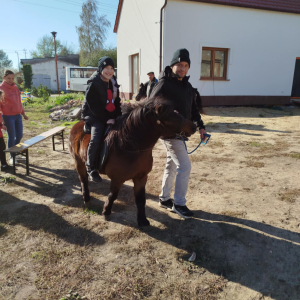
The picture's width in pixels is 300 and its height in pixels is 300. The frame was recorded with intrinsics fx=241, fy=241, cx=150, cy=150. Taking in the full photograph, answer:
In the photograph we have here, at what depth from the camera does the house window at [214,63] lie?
11.4 m

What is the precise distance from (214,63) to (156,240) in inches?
418

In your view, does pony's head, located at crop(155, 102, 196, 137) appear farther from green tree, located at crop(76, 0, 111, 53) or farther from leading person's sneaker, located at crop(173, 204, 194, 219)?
green tree, located at crop(76, 0, 111, 53)

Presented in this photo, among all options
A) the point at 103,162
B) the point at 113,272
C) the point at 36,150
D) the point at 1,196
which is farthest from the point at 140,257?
the point at 36,150

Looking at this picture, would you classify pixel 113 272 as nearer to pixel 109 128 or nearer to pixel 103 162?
pixel 103 162

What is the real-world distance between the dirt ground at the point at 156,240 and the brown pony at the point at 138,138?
45 centimetres

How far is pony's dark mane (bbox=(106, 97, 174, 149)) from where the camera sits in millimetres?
2531

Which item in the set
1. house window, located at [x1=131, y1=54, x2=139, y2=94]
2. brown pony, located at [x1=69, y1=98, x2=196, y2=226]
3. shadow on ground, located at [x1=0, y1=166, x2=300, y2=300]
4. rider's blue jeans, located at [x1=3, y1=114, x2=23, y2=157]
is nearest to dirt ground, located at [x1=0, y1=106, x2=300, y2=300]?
shadow on ground, located at [x1=0, y1=166, x2=300, y2=300]

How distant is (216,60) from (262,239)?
10.5 meters

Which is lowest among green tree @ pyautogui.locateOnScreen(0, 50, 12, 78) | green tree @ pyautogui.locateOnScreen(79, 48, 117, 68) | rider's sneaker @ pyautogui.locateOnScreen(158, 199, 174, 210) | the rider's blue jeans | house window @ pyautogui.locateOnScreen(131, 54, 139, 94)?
rider's sneaker @ pyautogui.locateOnScreen(158, 199, 174, 210)

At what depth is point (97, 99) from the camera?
120 inches

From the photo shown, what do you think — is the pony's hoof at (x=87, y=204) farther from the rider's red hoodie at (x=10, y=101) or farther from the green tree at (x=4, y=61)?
the green tree at (x=4, y=61)

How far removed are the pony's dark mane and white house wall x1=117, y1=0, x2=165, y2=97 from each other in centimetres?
882

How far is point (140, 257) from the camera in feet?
8.32

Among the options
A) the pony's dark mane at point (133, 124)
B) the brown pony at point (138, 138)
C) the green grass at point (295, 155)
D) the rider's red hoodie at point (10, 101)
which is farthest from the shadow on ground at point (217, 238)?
the green grass at point (295, 155)
